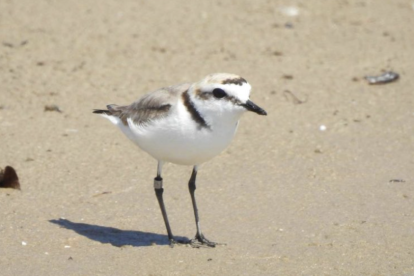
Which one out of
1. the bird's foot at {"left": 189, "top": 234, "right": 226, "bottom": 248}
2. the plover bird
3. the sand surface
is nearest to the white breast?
the plover bird

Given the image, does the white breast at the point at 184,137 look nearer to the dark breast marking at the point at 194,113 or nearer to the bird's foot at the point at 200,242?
the dark breast marking at the point at 194,113

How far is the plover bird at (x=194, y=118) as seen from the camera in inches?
227

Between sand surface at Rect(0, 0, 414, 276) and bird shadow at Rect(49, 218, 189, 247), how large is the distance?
20 mm

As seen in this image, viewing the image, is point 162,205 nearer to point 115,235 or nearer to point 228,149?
point 115,235

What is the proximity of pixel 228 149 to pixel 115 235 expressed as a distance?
82.4 inches

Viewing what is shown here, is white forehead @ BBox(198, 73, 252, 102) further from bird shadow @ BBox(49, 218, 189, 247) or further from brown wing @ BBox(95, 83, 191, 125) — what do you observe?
bird shadow @ BBox(49, 218, 189, 247)

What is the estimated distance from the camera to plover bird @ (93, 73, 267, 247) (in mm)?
5758

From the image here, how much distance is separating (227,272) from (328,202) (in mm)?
1573

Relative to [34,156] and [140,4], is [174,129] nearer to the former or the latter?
[34,156]

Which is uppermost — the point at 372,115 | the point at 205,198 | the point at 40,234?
the point at 40,234

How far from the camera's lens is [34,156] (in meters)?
7.86

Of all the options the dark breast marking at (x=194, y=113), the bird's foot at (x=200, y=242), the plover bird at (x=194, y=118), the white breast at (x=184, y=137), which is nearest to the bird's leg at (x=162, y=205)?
the bird's foot at (x=200, y=242)

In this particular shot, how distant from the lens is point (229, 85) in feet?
18.8

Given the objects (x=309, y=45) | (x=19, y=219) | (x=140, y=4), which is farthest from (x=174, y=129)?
(x=140, y=4)
